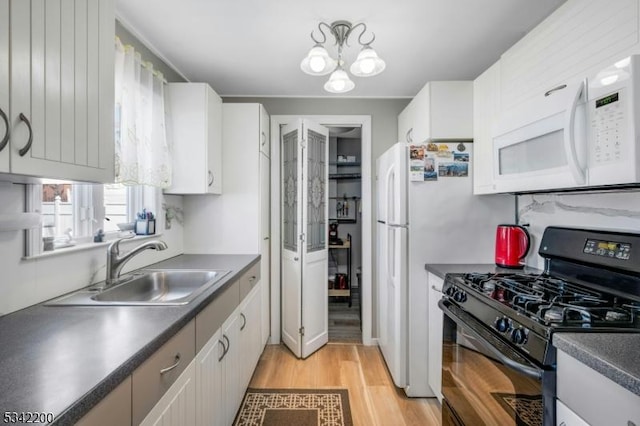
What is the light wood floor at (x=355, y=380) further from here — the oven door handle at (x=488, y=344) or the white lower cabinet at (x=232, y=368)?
the oven door handle at (x=488, y=344)

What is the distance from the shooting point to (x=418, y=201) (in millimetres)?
2180

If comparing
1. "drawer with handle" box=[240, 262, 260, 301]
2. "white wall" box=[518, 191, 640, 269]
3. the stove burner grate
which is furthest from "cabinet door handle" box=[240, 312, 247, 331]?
A: "white wall" box=[518, 191, 640, 269]

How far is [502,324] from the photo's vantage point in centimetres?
124

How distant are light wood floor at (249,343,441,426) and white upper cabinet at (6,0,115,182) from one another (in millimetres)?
1947

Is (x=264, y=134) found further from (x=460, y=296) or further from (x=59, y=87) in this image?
(x=460, y=296)

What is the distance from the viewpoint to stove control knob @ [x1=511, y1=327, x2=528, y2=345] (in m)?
1.11

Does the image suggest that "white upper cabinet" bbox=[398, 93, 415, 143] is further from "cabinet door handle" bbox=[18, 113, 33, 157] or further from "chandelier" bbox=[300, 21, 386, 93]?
"cabinet door handle" bbox=[18, 113, 33, 157]

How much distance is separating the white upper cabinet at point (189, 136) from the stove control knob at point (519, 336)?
199 centimetres

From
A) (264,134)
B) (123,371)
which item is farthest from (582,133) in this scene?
(264,134)

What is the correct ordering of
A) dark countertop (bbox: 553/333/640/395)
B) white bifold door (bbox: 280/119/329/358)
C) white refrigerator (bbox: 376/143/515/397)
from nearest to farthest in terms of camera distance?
dark countertop (bbox: 553/333/640/395)
white refrigerator (bbox: 376/143/515/397)
white bifold door (bbox: 280/119/329/358)

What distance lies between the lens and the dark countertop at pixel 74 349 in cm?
66

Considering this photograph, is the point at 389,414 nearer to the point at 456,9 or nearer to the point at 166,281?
the point at 166,281

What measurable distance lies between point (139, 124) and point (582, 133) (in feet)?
7.20

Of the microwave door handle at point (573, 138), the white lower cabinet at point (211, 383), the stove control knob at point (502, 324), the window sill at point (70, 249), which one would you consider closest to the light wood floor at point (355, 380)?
the white lower cabinet at point (211, 383)
